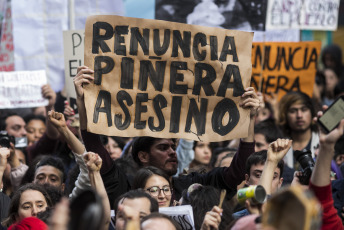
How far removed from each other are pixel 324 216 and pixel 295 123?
386 cm

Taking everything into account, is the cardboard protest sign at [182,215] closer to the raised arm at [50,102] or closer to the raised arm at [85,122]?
the raised arm at [85,122]

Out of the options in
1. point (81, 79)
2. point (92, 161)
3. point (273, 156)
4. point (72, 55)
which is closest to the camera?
point (92, 161)

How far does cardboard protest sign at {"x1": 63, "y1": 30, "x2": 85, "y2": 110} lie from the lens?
7.05 m

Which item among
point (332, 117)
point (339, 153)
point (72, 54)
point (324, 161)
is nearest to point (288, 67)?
point (339, 153)

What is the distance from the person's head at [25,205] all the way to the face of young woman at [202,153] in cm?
290

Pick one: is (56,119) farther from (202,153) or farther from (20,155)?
(202,153)

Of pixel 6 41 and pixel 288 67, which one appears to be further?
pixel 6 41

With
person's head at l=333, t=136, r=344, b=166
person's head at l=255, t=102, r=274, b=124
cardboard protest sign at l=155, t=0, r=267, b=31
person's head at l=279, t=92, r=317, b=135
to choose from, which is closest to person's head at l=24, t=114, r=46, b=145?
cardboard protest sign at l=155, t=0, r=267, b=31

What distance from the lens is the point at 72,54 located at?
7074 mm

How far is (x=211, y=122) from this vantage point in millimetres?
5477

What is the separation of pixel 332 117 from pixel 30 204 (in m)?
2.14

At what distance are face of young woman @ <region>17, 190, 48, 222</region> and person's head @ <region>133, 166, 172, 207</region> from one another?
67cm

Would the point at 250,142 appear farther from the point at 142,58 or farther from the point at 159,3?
the point at 159,3

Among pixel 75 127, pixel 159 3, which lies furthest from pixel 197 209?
pixel 159 3
